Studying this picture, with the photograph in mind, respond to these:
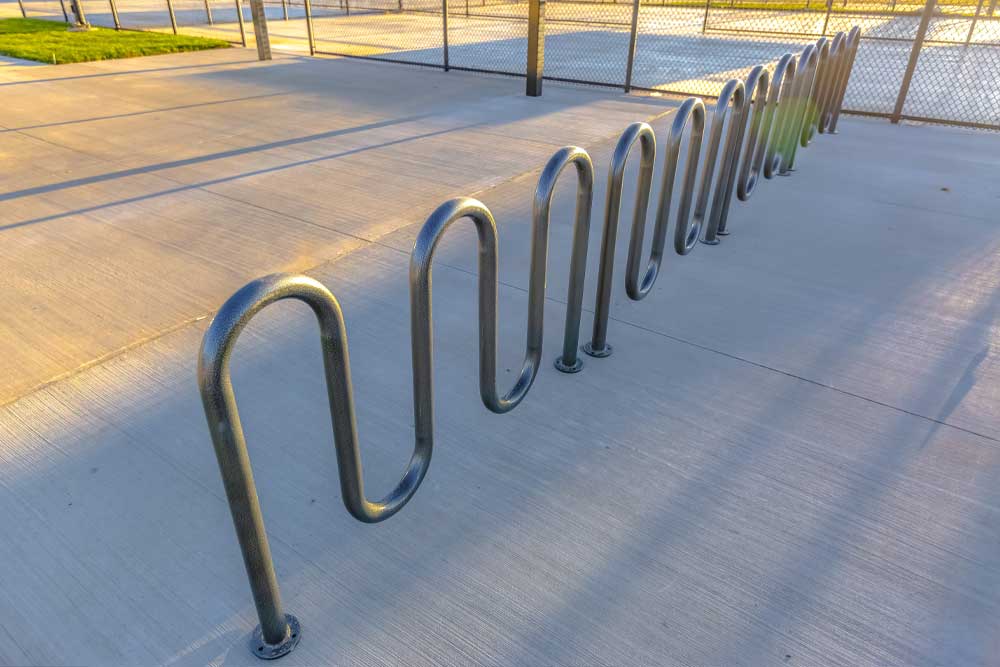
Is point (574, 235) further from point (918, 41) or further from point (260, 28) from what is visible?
point (260, 28)

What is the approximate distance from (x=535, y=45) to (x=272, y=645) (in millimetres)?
7638

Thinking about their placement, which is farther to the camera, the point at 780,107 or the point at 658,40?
the point at 658,40

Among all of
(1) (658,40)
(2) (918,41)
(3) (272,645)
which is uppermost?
(2) (918,41)

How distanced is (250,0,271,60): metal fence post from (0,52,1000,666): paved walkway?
6.26m

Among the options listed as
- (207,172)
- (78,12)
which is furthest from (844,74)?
(78,12)

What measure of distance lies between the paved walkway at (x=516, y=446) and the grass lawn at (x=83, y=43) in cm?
724

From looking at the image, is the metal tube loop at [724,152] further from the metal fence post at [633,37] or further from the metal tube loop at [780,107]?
the metal fence post at [633,37]

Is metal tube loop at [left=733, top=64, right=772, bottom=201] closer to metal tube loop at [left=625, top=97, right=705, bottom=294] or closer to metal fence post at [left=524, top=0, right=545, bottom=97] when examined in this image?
metal tube loop at [left=625, top=97, right=705, bottom=294]

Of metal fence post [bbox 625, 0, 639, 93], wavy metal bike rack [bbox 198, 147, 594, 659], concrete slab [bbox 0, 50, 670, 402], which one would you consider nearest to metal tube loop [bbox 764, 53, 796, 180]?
concrete slab [bbox 0, 50, 670, 402]

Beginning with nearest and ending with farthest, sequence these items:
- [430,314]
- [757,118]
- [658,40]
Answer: [430,314]
[757,118]
[658,40]

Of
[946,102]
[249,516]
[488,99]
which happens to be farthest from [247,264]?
[946,102]

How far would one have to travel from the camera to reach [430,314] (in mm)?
1886

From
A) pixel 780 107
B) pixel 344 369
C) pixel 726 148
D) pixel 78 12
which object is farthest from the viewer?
pixel 78 12

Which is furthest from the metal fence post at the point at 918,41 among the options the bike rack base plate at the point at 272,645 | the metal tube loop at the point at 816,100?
the bike rack base plate at the point at 272,645
